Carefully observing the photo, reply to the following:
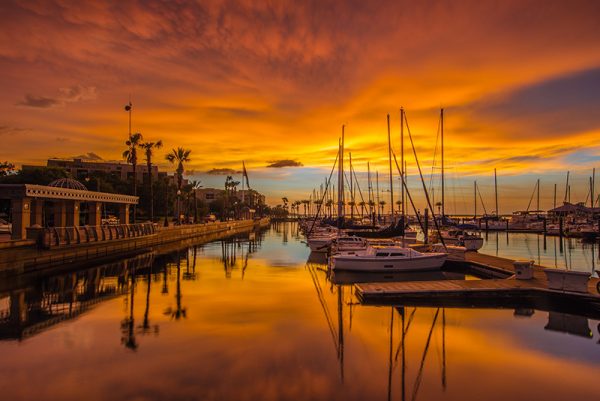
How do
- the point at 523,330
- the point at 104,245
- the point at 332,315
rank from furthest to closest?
the point at 104,245, the point at 332,315, the point at 523,330

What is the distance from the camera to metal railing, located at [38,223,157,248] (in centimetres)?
3316

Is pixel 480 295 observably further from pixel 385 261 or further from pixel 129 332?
pixel 129 332

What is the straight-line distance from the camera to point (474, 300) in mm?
22203

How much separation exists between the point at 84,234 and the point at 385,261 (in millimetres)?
26919

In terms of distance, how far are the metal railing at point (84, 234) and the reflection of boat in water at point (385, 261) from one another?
2224cm

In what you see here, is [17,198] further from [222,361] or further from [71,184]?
[222,361]

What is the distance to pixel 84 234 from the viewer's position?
1519 inches

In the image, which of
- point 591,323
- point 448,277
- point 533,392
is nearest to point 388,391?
point 533,392

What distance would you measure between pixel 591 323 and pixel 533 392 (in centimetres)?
912

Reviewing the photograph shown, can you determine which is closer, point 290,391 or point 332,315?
point 290,391

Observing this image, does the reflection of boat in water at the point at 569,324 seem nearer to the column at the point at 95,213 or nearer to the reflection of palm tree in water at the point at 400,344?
the reflection of palm tree in water at the point at 400,344

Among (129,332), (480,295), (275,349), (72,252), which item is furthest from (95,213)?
(480,295)

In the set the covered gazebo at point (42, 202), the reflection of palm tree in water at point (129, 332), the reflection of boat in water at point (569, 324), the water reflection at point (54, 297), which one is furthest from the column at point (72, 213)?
the reflection of boat in water at point (569, 324)

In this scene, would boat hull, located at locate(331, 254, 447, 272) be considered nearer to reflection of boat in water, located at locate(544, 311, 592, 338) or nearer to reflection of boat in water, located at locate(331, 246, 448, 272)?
reflection of boat in water, located at locate(331, 246, 448, 272)
